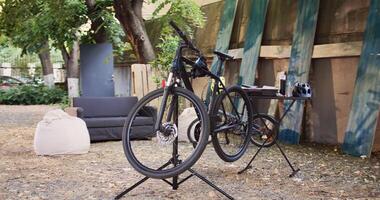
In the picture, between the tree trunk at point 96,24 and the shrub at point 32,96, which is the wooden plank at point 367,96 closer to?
the tree trunk at point 96,24

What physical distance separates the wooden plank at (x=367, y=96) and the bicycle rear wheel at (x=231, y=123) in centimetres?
184

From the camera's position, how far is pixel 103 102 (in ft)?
24.2

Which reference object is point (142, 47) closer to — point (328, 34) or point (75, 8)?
point (75, 8)

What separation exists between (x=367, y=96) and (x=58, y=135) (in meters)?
3.74

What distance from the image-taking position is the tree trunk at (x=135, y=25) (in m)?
8.57

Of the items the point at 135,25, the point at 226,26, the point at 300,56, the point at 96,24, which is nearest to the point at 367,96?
→ the point at 300,56

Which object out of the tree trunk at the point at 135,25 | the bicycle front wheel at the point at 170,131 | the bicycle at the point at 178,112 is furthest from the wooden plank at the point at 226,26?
the bicycle front wheel at the point at 170,131

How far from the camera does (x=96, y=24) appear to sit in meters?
11.1

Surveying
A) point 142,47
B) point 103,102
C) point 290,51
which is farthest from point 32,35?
point 290,51

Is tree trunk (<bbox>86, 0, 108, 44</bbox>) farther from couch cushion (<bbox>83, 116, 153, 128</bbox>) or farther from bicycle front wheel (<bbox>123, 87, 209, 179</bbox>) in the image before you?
bicycle front wheel (<bbox>123, 87, 209, 179</bbox>)

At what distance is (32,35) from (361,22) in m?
7.62

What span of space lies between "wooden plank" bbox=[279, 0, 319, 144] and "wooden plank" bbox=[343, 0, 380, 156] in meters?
0.86

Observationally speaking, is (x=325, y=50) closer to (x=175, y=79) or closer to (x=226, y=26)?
(x=226, y=26)

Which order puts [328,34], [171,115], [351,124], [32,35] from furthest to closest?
[32,35], [328,34], [351,124], [171,115]
